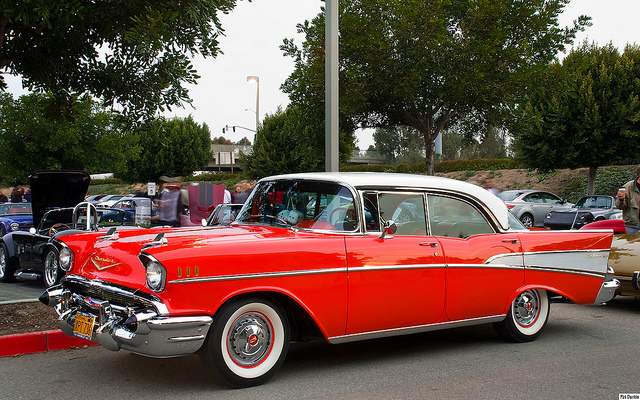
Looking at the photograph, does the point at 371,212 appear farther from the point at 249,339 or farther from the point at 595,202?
the point at 595,202

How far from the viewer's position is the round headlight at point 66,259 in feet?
17.0

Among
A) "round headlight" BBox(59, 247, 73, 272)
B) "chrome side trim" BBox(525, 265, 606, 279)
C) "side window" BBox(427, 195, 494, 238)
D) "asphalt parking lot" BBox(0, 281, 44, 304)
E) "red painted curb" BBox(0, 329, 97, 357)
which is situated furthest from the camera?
"asphalt parking lot" BBox(0, 281, 44, 304)

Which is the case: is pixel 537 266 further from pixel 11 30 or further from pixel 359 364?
pixel 11 30

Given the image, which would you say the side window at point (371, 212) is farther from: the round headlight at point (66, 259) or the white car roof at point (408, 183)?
the round headlight at point (66, 259)

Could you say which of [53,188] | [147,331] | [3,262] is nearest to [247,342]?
[147,331]

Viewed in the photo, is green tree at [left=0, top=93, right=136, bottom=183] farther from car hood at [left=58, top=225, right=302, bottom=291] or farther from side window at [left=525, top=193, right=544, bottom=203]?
car hood at [left=58, top=225, right=302, bottom=291]

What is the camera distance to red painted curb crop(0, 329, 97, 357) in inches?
213

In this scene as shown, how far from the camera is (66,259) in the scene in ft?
17.1

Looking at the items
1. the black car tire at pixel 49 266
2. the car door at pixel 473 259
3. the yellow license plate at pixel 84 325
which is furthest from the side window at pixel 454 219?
the black car tire at pixel 49 266

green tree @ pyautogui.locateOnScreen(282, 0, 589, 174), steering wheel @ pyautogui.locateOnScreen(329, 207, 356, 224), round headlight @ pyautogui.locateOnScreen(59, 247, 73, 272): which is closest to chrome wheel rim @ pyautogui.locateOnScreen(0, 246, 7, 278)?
round headlight @ pyautogui.locateOnScreen(59, 247, 73, 272)

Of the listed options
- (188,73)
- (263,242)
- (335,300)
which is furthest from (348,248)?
(188,73)

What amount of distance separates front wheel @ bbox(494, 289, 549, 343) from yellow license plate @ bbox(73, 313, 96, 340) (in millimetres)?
3767

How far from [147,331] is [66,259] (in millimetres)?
1653

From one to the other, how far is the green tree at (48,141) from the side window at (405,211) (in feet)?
84.5
